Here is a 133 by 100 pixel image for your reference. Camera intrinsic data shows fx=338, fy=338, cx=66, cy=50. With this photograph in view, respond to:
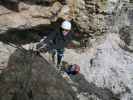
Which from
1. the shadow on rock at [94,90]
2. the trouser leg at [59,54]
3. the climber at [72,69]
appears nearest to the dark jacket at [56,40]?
the trouser leg at [59,54]

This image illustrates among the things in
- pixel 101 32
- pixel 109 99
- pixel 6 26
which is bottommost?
pixel 109 99

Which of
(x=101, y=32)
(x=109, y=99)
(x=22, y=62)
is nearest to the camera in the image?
(x=22, y=62)

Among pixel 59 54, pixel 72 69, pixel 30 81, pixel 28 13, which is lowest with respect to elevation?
pixel 72 69

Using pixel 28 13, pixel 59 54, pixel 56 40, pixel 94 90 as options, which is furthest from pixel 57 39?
pixel 94 90

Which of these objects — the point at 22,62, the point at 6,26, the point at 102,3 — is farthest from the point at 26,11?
the point at 102,3

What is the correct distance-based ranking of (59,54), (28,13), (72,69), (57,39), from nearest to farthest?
(57,39), (28,13), (59,54), (72,69)

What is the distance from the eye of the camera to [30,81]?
688 cm

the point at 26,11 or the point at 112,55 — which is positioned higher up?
the point at 26,11

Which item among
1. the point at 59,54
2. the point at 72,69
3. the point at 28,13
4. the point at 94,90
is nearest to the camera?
the point at 94,90

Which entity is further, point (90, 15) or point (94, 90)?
point (90, 15)

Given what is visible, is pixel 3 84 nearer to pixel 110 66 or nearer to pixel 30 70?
pixel 30 70

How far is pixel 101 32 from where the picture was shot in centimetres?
1056

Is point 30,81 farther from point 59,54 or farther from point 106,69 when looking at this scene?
point 106,69

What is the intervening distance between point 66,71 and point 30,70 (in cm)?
216
